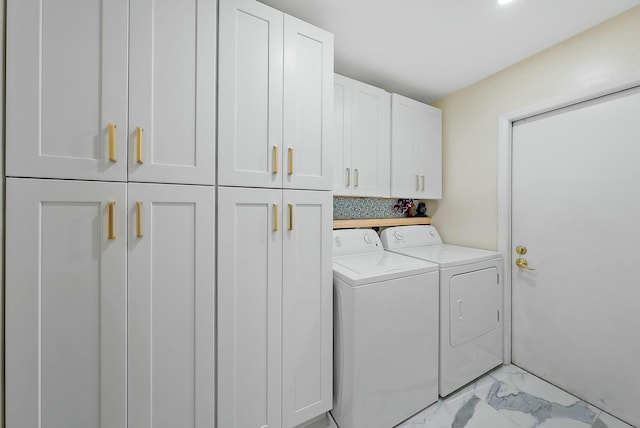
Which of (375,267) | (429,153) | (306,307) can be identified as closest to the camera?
(306,307)

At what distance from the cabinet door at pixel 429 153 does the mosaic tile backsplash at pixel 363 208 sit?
0.33m

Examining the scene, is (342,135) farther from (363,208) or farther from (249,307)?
(249,307)

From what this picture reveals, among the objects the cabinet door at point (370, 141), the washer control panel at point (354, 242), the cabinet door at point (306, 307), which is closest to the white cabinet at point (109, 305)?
the cabinet door at point (306, 307)

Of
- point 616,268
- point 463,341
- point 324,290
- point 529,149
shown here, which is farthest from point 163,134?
point 616,268

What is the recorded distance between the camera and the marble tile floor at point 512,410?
1.40m

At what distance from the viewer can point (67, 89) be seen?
0.84 m

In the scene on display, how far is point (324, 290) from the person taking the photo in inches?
53.0

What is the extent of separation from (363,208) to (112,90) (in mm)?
1902

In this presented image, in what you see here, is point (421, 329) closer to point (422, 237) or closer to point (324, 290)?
point (324, 290)

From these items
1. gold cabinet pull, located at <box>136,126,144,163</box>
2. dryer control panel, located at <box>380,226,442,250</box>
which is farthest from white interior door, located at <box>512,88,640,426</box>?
gold cabinet pull, located at <box>136,126,144,163</box>

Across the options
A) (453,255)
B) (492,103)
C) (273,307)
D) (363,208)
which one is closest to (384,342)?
(273,307)

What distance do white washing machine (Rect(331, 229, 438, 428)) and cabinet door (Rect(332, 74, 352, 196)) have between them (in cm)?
66

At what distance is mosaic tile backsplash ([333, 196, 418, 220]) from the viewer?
2.14 m

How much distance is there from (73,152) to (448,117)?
9.31 feet
